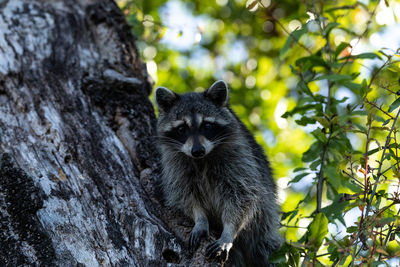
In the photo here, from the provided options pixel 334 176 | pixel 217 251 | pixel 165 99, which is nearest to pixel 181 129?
pixel 165 99

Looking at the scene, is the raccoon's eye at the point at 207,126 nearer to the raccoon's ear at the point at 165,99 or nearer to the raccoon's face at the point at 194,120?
the raccoon's face at the point at 194,120

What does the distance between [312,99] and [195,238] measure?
4.08ft

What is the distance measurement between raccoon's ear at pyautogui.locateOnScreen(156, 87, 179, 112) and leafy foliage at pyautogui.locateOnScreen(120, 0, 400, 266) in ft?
3.04

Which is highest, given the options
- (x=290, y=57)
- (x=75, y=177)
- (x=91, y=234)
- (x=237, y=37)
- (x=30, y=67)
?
(x=237, y=37)

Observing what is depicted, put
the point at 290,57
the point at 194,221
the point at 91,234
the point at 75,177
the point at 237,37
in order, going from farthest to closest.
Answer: the point at 237,37 < the point at 290,57 < the point at 194,221 < the point at 75,177 < the point at 91,234

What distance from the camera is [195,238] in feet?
9.59

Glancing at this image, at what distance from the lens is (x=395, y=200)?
91.6 inches

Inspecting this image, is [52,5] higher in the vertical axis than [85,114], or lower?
higher

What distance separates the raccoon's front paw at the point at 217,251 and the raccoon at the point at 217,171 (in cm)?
37

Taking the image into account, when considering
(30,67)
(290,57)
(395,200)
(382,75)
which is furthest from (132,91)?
(290,57)

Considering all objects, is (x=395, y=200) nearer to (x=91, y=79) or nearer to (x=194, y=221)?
(x=194, y=221)

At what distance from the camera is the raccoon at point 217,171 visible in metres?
3.42

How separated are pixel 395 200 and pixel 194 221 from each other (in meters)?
1.43

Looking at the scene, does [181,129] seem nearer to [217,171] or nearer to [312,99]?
[217,171]
